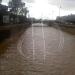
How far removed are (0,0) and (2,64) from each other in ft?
9.90

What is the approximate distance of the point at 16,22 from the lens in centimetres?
1041

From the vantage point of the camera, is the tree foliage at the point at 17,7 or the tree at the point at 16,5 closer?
the tree at the point at 16,5

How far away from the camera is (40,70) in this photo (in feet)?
11.7

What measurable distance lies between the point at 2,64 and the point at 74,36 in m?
8.29

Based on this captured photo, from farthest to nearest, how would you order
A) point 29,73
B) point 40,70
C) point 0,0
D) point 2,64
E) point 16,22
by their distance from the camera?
point 16,22 → point 0,0 → point 2,64 → point 40,70 → point 29,73

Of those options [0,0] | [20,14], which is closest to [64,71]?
[0,0]

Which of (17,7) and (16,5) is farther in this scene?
(17,7)

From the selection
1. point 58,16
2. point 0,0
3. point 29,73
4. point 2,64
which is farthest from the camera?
point 58,16

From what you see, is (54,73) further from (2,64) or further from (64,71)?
(2,64)

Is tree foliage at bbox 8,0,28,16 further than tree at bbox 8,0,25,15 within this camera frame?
Yes

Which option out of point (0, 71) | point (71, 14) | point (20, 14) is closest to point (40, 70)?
point (0, 71)

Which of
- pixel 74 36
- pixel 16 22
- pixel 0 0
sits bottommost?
pixel 74 36

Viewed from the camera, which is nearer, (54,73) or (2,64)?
(54,73)

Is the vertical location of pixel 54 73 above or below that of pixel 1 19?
below
